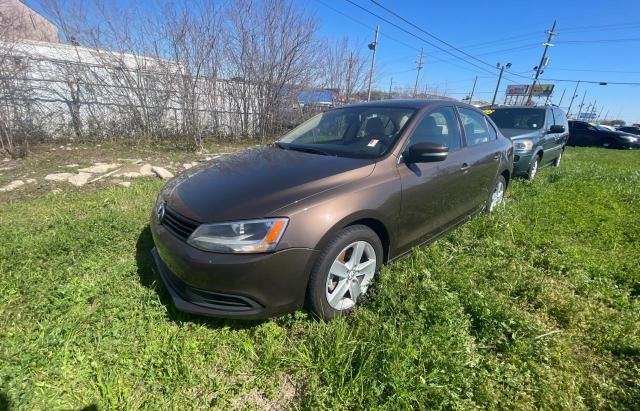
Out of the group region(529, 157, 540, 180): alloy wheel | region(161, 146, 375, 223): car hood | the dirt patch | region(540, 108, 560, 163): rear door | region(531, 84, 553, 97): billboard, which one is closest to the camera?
region(161, 146, 375, 223): car hood

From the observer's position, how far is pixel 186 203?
1.95m

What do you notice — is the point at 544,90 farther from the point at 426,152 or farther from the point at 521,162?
the point at 426,152

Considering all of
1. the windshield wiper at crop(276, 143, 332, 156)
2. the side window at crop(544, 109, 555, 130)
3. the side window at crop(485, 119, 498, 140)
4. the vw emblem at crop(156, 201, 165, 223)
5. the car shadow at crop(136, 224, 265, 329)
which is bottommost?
the car shadow at crop(136, 224, 265, 329)

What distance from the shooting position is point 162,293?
2.23 meters

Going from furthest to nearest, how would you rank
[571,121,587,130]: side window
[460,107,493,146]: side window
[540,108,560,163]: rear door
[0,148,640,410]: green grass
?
1. [571,121,587,130]: side window
2. [540,108,560,163]: rear door
3. [460,107,493,146]: side window
4. [0,148,640,410]: green grass

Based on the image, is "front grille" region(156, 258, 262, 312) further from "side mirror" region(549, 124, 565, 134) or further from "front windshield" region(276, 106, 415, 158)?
"side mirror" region(549, 124, 565, 134)

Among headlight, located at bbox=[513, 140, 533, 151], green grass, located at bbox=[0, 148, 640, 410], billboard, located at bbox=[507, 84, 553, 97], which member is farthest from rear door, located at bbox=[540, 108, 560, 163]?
billboard, located at bbox=[507, 84, 553, 97]

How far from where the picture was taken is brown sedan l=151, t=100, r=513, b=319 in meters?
1.71

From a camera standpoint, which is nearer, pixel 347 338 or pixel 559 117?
pixel 347 338

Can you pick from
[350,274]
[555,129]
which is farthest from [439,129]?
[555,129]

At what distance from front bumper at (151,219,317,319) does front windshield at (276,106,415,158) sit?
107 cm

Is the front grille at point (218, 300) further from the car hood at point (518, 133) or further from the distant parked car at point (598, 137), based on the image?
the distant parked car at point (598, 137)

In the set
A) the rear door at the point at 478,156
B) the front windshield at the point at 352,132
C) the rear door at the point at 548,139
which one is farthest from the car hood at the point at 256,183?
the rear door at the point at 548,139

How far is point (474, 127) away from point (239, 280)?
3.08 meters
